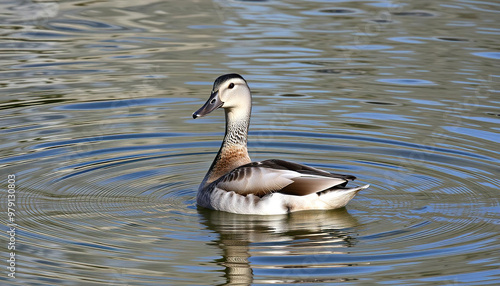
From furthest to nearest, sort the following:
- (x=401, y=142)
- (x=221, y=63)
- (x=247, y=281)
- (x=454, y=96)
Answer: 1. (x=221, y=63)
2. (x=454, y=96)
3. (x=401, y=142)
4. (x=247, y=281)

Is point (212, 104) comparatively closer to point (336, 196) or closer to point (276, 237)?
point (336, 196)

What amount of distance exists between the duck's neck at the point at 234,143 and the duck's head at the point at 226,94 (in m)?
0.16

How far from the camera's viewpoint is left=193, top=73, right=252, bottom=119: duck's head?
11.0 m

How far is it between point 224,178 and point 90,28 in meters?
10.4

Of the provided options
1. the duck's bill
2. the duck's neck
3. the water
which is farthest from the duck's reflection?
Result: the duck's bill

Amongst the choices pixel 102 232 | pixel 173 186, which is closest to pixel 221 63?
pixel 173 186

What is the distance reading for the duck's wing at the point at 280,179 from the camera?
10.0 m

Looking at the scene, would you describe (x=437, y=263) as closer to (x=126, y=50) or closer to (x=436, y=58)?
(x=436, y=58)

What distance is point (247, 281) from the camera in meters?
8.34

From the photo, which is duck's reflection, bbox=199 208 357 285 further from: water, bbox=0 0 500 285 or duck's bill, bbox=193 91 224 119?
duck's bill, bbox=193 91 224 119

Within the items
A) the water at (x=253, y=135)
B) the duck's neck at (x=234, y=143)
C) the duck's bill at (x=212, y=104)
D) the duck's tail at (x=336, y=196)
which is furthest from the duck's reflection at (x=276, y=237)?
the duck's bill at (x=212, y=104)

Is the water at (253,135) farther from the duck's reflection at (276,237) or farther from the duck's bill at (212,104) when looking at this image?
the duck's bill at (212,104)

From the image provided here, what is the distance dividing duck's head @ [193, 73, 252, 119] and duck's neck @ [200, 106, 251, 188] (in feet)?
0.54

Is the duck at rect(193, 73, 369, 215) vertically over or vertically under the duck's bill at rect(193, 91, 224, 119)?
under
